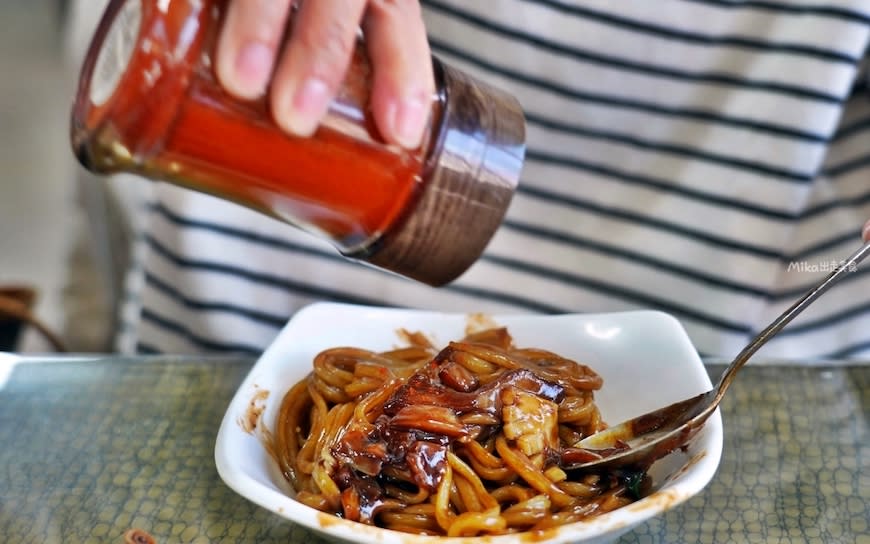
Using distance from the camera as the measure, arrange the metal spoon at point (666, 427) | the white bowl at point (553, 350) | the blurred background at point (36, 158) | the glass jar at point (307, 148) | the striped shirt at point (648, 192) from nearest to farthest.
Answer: the glass jar at point (307, 148) < the white bowl at point (553, 350) < the metal spoon at point (666, 427) < the striped shirt at point (648, 192) < the blurred background at point (36, 158)

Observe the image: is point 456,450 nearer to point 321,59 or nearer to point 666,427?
point 666,427

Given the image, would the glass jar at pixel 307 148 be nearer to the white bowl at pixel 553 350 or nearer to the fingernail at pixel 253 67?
the fingernail at pixel 253 67

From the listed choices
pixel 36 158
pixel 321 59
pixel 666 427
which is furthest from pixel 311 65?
pixel 36 158

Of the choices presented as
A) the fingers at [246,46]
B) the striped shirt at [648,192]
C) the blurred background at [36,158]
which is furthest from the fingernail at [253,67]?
the blurred background at [36,158]

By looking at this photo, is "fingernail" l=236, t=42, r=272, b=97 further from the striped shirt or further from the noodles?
the striped shirt

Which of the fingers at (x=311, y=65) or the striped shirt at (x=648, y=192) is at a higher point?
the fingers at (x=311, y=65)

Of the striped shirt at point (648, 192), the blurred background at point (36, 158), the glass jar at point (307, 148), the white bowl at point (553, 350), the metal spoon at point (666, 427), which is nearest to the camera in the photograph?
the glass jar at point (307, 148)

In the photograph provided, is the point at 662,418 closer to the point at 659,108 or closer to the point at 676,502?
the point at 676,502

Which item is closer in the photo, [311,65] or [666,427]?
[311,65]
